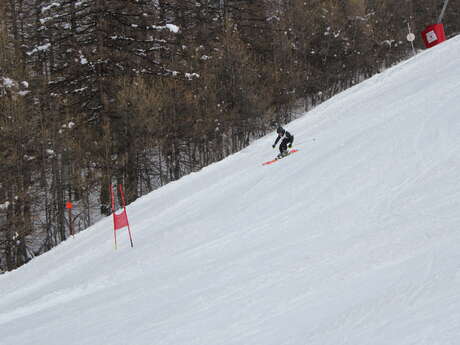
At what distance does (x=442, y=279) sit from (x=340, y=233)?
283 cm

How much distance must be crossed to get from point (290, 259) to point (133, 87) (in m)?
18.4

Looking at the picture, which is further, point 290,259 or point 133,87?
point 133,87

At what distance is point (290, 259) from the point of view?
657 centimetres

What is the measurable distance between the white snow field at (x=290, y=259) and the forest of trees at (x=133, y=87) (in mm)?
8046

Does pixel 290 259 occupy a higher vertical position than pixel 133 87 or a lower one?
lower

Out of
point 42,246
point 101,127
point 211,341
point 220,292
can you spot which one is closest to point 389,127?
point 220,292

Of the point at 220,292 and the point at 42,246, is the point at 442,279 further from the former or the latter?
the point at 42,246

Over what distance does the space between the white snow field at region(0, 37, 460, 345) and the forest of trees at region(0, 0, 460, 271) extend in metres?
8.05

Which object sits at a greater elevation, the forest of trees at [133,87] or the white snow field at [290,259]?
the forest of trees at [133,87]

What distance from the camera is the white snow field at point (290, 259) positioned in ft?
14.4

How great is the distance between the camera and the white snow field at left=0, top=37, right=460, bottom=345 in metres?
4.39

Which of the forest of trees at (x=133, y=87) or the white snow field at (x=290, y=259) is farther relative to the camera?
the forest of trees at (x=133, y=87)

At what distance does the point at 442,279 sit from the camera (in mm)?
4324

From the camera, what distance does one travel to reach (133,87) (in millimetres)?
22781
